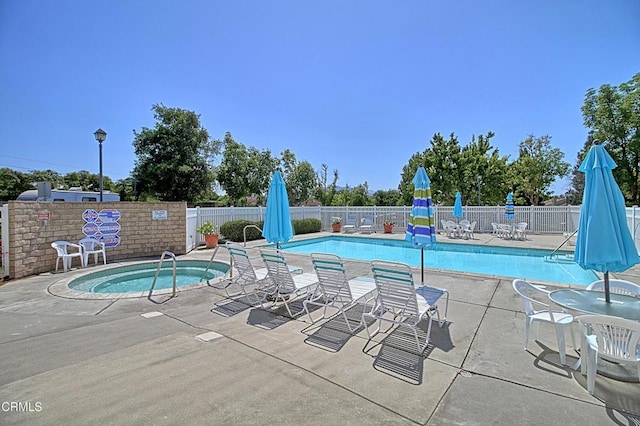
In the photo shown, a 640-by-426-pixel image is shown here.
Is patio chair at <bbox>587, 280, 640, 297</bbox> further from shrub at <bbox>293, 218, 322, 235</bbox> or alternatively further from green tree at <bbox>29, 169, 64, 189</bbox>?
green tree at <bbox>29, 169, 64, 189</bbox>

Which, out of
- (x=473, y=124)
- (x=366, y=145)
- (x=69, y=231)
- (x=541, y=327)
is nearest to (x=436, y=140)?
(x=473, y=124)

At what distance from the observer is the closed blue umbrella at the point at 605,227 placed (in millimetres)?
3098

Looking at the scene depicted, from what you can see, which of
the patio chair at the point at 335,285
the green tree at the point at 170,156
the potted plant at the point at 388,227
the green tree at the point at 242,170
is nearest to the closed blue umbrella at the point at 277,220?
the patio chair at the point at 335,285

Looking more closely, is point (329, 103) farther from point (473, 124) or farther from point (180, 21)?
point (180, 21)

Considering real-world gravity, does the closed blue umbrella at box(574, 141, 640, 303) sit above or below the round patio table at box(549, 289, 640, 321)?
above

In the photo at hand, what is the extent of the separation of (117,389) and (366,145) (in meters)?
31.8

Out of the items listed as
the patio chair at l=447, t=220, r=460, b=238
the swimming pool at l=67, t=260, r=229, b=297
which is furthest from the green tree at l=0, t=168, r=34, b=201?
the patio chair at l=447, t=220, r=460, b=238

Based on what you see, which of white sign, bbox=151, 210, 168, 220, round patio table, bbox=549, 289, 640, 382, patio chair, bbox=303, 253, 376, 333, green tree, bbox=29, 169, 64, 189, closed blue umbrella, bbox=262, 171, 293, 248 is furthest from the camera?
green tree, bbox=29, 169, 64, 189

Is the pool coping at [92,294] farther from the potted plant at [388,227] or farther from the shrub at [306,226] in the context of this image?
the potted plant at [388,227]

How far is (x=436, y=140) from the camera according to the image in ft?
70.4

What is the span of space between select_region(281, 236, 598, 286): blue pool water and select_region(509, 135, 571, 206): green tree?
14359 millimetres

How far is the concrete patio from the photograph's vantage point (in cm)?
225
